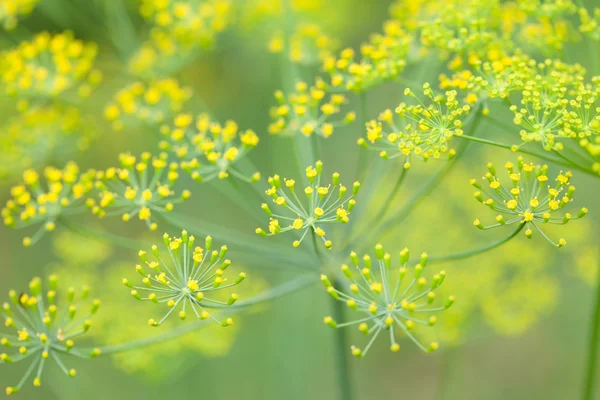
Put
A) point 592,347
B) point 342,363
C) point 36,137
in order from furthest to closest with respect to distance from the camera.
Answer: point 36,137
point 342,363
point 592,347

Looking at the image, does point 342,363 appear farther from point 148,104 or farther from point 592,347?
point 148,104

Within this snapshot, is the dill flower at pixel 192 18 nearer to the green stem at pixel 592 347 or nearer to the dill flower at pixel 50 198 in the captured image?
the dill flower at pixel 50 198

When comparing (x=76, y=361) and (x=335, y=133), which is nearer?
(x=76, y=361)

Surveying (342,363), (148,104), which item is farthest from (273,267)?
(148,104)

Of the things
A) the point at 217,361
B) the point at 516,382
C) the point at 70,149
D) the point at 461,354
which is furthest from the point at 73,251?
the point at 516,382

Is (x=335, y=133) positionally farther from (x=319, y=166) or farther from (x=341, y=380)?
(x=319, y=166)
